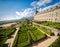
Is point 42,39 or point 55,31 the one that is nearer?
point 42,39

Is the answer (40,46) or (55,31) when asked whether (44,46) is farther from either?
(55,31)

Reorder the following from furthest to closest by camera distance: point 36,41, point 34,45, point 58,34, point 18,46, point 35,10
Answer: point 35,10 → point 58,34 → point 36,41 → point 34,45 → point 18,46

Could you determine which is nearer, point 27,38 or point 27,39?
point 27,39

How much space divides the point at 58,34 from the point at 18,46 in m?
12.5

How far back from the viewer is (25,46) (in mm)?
17875

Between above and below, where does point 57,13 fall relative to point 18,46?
above

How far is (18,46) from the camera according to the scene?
17375 millimetres

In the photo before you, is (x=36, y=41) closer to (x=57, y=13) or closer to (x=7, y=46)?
(x=7, y=46)

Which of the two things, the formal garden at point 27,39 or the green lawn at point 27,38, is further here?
the green lawn at point 27,38

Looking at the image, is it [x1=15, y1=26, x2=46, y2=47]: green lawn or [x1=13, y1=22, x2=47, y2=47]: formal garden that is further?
[x1=15, y1=26, x2=46, y2=47]: green lawn

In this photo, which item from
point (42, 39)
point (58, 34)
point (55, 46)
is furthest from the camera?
point (58, 34)

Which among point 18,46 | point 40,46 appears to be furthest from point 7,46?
point 40,46

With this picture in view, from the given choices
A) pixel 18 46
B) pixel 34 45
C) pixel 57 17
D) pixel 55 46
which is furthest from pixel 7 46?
pixel 57 17

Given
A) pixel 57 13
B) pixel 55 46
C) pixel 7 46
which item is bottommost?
pixel 7 46
